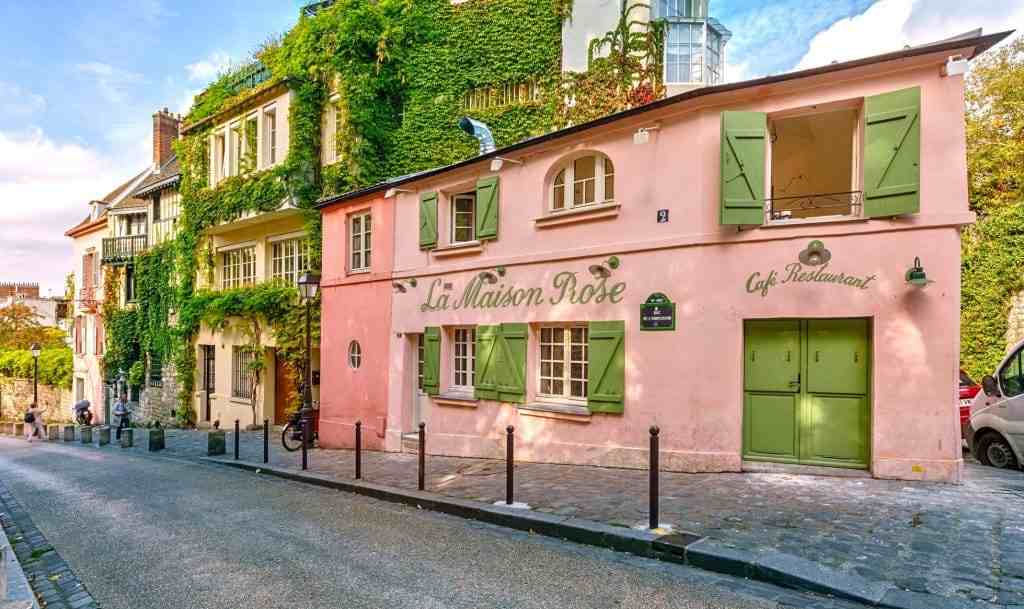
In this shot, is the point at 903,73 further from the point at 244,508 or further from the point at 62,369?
the point at 62,369

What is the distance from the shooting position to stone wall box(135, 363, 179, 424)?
24.1 metres

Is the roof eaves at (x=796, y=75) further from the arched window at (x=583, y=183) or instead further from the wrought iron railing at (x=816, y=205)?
the wrought iron railing at (x=816, y=205)

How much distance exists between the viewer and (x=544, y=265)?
10.3 meters

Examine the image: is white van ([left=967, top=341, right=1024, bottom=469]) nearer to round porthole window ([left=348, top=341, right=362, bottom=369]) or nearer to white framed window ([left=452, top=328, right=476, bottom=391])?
white framed window ([left=452, top=328, right=476, bottom=391])

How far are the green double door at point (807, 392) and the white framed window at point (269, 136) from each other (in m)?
15.9

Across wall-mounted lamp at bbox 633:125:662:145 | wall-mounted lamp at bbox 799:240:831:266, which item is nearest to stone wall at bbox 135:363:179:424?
wall-mounted lamp at bbox 633:125:662:145

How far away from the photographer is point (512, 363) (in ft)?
34.5

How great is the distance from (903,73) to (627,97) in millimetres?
8894

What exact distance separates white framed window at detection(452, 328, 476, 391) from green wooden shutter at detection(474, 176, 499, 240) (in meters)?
1.92

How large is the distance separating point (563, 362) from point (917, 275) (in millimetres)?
5138

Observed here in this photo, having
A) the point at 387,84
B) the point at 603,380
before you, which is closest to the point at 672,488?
the point at 603,380

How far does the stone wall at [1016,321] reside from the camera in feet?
44.1

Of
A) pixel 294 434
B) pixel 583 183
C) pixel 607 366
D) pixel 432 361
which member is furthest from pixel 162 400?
pixel 607 366

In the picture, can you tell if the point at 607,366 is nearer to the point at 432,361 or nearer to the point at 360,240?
the point at 432,361
